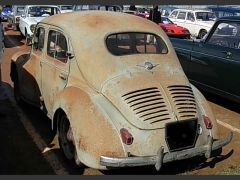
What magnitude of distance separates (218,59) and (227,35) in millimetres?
590

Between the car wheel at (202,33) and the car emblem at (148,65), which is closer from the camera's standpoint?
the car emblem at (148,65)

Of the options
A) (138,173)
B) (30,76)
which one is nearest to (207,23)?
(30,76)

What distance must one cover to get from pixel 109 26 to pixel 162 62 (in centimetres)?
88

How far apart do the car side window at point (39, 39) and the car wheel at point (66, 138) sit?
5.40ft

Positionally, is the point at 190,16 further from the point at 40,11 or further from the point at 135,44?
the point at 135,44

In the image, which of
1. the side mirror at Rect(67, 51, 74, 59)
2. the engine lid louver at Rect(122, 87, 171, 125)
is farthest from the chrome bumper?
the side mirror at Rect(67, 51, 74, 59)

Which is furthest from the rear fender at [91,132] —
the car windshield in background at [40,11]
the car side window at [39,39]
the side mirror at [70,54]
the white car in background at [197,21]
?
the white car in background at [197,21]

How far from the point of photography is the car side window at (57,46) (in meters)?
5.42

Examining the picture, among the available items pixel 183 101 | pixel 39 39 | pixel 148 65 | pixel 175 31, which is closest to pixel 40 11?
pixel 175 31

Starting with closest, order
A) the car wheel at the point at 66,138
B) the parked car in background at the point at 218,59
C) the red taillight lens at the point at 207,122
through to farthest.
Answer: the red taillight lens at the point at 207,122
the car wheel at the point at 66,138
the parked car in background at the point at 218,59

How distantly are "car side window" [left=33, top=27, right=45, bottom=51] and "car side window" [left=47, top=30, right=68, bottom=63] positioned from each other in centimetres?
35

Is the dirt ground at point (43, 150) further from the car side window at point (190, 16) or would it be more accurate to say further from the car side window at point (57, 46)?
the car side window at point (190, 16)

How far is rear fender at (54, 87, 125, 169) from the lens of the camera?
421 cm

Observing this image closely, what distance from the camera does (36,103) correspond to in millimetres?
6367
